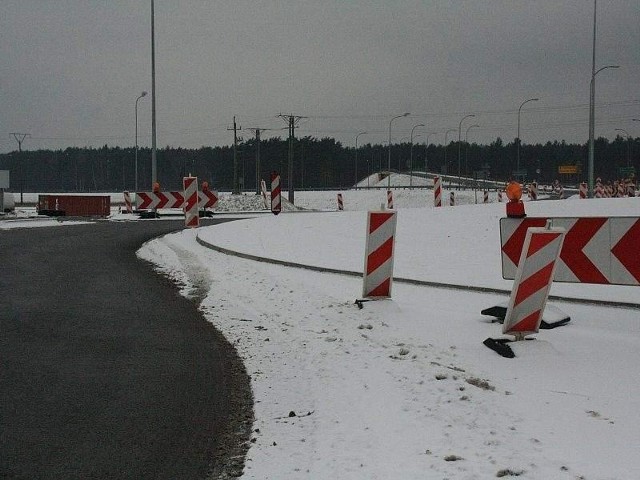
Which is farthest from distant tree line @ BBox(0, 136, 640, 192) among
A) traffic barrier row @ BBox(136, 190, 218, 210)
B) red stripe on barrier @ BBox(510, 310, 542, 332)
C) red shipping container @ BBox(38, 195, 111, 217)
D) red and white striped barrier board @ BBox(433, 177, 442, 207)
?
red stripe on barrier @ BBox(510, 310, 542, 332)

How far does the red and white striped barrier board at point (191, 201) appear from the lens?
814 inches

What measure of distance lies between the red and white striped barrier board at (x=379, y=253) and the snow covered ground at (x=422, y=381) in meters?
0.40

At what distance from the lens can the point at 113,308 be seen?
9711mm

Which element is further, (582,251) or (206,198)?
(206,198)

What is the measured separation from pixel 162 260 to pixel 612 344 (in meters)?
10.5

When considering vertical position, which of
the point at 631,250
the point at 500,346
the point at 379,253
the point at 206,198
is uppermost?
the point at 206,198

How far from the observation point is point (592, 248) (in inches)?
336

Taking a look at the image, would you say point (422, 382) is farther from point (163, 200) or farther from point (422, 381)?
point (163, 200)

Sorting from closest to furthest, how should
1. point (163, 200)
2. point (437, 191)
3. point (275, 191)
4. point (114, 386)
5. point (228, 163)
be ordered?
point (114, 386) < point (163, 200) < point (275, 191) < point (437, 191) < point (228, 163)

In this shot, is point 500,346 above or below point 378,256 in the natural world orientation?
below

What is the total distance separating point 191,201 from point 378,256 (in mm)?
12772

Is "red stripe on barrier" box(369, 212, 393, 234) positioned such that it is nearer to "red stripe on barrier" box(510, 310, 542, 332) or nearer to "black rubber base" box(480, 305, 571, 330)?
"black rubber base" box(480, 305, 571, 330)

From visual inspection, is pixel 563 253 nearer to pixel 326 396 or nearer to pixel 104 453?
pixel 326 396

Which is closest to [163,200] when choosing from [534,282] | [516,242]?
[516,242]
